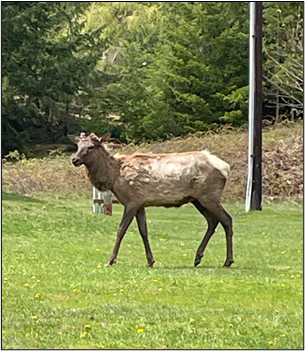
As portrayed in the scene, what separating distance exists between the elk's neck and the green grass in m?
1.18

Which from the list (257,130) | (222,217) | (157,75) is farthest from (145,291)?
(157,75)

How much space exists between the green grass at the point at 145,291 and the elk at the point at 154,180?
704 millimetres

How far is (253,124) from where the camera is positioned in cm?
2670

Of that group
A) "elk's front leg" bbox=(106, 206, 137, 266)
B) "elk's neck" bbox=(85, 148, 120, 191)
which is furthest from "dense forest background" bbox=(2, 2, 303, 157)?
"elk's front leg" bbox=(106, 206, 137, 266)

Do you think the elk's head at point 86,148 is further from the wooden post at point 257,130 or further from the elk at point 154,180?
the wooden post at point 257,130

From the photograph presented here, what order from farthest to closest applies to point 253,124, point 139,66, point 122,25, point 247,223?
point 122,25
point 139,66
point 253,124
point 247,223

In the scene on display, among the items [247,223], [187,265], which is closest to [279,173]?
[247,223]

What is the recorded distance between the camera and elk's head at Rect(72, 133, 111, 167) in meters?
13.2

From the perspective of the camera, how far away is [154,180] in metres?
13.2

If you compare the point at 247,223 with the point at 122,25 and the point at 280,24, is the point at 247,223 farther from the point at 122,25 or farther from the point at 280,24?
the point at 122,25

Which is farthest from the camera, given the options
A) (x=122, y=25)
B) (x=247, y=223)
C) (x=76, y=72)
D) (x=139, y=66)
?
(x=122, y=25)

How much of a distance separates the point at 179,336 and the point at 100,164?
18.9 ft

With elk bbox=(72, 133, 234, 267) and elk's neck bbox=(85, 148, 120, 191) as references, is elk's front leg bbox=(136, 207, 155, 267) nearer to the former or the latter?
elk bbox=(72, 133, 234, 267)

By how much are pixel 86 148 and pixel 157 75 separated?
34.9 metres
